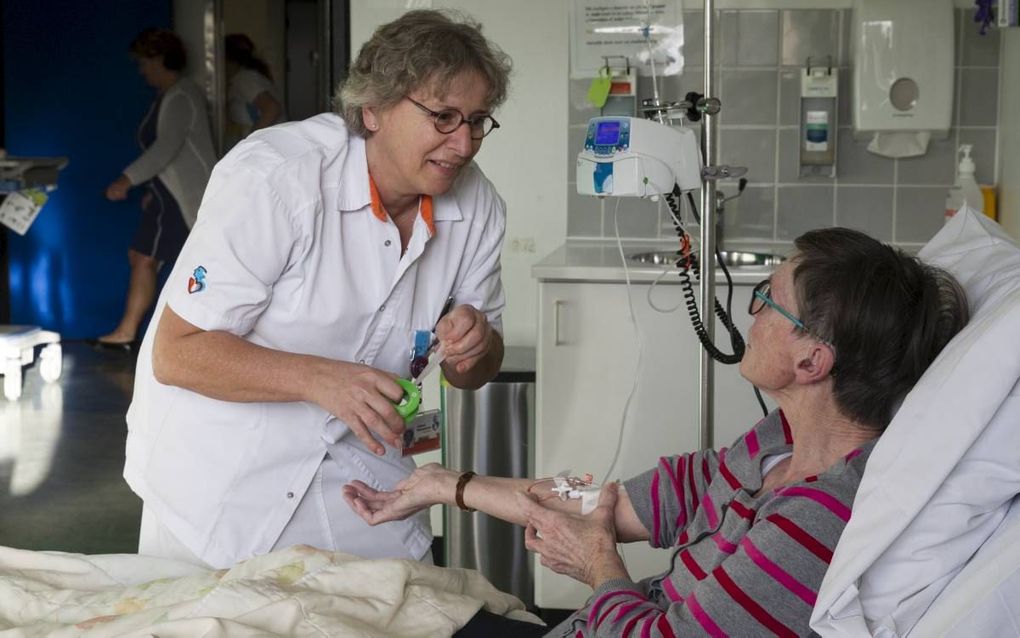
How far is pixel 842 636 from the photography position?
1.29 m

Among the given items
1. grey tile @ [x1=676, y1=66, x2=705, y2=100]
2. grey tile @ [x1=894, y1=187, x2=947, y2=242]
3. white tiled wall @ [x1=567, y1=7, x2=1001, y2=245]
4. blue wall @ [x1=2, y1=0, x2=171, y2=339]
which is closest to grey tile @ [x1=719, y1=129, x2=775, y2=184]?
white tiled wall @ [x1=567, y1=7, x2=1001, y2=245]

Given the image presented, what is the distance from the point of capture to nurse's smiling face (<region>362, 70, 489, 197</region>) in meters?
1.80

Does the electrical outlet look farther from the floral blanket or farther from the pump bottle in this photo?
the floral blanket

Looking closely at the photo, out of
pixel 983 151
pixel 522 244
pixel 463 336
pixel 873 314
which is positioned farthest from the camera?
pixel 522 244

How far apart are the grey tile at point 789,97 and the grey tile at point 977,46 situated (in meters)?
0.45

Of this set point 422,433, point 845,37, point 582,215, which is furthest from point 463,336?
point 845,37

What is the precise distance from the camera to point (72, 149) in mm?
7023

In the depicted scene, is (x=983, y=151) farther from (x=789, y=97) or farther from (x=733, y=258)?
(x=733, y=258)

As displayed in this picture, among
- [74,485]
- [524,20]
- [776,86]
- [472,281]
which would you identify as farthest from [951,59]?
[74,485]

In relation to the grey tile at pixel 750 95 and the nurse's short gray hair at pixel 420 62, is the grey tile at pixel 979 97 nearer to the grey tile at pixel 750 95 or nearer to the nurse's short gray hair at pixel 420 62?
the grey tile at pixel 750 95

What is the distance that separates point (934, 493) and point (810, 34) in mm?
Answer: 2365

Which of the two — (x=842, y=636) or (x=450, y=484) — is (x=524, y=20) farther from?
(x=842, y=636)

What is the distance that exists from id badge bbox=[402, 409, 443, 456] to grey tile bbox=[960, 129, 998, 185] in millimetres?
2053

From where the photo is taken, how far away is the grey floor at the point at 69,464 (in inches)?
150
